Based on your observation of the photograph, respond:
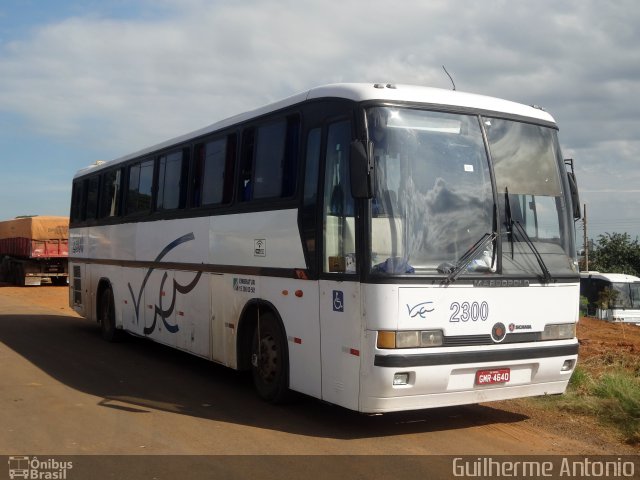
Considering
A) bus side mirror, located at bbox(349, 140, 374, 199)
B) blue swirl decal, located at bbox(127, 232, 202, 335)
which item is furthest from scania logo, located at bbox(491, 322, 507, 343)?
blue swirl decal, located at bbox(127, 232, 202, 335)

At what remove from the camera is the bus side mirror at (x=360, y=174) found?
658cm

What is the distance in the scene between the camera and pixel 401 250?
6.73m

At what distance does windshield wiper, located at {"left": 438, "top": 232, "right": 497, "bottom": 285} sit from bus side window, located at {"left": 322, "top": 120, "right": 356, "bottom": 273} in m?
0.88

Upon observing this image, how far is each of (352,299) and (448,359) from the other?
105 cm

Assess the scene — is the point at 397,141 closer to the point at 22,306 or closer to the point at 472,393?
the point at 472,393

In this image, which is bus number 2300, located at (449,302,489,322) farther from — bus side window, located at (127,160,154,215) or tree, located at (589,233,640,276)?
tree, located at (589,233,640,276)

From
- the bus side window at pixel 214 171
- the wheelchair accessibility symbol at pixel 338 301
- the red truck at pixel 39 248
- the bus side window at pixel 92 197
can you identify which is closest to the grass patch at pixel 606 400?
the wheelchair accessibility symbol at pixel 338 301

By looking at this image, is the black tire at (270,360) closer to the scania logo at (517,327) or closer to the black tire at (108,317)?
the scania logo at (517,327)

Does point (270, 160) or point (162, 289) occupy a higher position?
point (270, 160)

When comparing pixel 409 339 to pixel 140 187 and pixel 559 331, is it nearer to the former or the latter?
pixel 559 331

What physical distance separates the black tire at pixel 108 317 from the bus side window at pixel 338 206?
27.1 feet

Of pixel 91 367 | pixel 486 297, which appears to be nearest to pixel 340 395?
pixel 486 297

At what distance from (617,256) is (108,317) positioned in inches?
2193

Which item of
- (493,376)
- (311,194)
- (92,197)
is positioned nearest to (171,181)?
(311,194)
